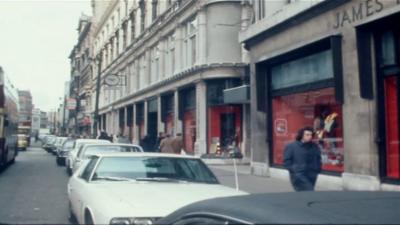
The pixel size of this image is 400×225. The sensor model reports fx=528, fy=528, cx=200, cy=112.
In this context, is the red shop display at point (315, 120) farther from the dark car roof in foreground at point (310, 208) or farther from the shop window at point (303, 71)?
the dark car roof in foreground at point (310, 208)

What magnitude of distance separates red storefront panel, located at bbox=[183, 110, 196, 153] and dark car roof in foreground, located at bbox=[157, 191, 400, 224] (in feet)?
83.0

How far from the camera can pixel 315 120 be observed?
627 inches

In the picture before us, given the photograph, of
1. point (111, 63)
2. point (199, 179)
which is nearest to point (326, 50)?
point (199, 179)

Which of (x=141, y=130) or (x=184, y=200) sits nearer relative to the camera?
(x=184, y=200)

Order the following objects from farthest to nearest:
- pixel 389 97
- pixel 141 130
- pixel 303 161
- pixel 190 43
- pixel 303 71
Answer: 1. pixel 141 130
2. pixel 190 43
3. pixel 303 71
4. pixel 389 97
5. pixel 303 161

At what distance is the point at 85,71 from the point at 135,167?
70.1 m

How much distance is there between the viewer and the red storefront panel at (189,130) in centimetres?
2866

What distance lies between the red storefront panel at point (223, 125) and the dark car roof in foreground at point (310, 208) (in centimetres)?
2315

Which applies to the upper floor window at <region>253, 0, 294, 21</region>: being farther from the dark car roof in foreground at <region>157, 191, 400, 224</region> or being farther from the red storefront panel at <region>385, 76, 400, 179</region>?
the dark car roof in foreground at <region>157, 191, 400, 224</region>

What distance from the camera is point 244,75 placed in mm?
25750

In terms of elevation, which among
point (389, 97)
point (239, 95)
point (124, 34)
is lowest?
point (389, 97)

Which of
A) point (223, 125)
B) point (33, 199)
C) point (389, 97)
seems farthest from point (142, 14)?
point (389, 97)

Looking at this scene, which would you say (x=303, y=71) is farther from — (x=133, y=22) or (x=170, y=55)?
(x=133, y=22)

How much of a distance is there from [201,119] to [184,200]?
2084 cm
